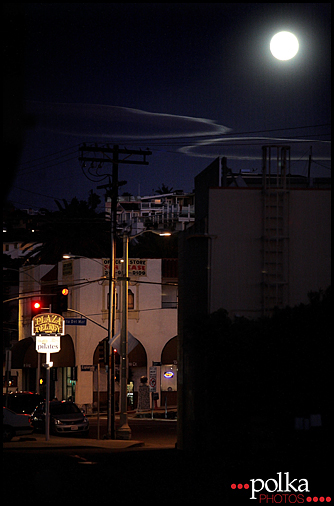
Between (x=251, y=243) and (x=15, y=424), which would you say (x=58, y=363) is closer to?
(x=15, y=424)

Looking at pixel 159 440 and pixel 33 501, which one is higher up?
pixel 33 501

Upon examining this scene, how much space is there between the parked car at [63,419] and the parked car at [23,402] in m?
2.29

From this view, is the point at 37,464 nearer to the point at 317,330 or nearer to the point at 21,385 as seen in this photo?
the point at 317,330

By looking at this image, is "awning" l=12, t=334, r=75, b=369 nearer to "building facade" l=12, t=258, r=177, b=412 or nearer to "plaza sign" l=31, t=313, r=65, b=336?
"building facade" l=12, t=258, r=177, b=412

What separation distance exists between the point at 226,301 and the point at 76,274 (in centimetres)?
3005

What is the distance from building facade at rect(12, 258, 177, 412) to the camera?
166 ft

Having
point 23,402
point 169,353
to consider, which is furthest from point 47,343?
point 169,353

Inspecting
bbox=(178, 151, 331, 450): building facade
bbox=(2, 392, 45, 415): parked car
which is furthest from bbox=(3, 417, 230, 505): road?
bbox=(2, 392, 45, 415): parked car

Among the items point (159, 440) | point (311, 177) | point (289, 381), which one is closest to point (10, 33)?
point (289, 381)

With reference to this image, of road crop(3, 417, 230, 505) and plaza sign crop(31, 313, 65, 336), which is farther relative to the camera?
plaza sign crop(31, 313, 65, 336)

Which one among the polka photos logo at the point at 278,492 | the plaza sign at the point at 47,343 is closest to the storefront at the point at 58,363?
the plaza sign at the point at 47,343

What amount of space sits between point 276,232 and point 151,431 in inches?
699

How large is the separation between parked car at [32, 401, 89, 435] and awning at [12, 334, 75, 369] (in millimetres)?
14354

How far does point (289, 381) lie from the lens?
2002cm
